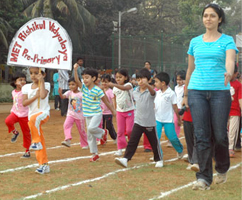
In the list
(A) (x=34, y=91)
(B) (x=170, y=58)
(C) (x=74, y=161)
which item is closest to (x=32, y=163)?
(C) (x=74, y=161)

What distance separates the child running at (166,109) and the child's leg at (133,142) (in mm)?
857

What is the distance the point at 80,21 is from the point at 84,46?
6.42 m

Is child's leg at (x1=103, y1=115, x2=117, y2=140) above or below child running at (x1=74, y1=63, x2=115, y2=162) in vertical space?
below

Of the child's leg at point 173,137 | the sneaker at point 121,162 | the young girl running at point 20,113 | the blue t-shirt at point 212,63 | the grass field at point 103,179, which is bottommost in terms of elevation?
the grass field at point 103,179

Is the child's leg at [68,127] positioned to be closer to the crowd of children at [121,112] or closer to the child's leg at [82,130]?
the crowd of children at [121,112]

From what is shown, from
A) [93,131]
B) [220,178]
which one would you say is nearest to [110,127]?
[93,131]

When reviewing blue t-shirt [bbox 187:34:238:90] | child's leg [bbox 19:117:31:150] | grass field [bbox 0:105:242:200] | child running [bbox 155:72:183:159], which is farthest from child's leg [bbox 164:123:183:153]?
blue t-shirt [bbox 187:34:238:90]

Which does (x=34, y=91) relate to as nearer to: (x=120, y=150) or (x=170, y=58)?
(x=120, y=150)

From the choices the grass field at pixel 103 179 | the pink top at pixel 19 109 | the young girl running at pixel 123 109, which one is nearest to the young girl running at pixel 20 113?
the pink top at pixel 19 109

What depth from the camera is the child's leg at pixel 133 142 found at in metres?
7.49

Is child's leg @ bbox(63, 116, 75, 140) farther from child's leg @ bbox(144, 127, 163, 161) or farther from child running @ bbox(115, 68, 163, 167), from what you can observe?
child's leg @ bbox(144, 127, 163, 161)

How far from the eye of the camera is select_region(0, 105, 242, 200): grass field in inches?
219

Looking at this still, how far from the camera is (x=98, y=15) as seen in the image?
152ft

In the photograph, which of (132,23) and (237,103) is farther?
(132,23)
